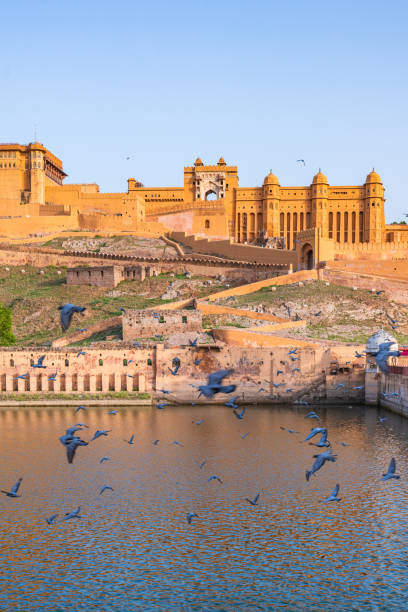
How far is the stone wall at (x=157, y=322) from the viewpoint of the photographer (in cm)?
4784

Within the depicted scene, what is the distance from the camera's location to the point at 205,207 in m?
79.2

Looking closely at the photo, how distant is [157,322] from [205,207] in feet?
109

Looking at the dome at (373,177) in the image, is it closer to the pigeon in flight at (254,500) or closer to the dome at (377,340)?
the dome at (377,340)

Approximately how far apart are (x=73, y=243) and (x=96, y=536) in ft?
177

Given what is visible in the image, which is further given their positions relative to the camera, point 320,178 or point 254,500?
point 320,178

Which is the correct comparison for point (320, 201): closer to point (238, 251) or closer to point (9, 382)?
point (238, 251)

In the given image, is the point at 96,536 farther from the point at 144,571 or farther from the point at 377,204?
the point at 377,204

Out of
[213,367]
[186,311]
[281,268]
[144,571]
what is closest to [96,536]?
[144,571]

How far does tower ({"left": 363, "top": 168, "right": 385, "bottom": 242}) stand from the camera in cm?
7894

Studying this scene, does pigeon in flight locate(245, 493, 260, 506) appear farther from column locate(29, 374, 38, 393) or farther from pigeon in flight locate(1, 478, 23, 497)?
column locate(29, 374, 38, 393)

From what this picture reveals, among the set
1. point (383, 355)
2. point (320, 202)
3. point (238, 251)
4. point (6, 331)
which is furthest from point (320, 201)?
point (383, 355)

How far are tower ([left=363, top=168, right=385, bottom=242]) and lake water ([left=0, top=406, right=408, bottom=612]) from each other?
4747cm

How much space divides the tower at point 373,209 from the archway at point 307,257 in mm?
19494

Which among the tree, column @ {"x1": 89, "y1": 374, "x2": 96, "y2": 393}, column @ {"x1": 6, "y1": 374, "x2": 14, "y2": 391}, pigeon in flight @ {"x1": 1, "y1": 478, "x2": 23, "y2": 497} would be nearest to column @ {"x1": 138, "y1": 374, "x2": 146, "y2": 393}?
column @ {"x1": 89, "y1": 374, "x2": 96, "y2": 393}
